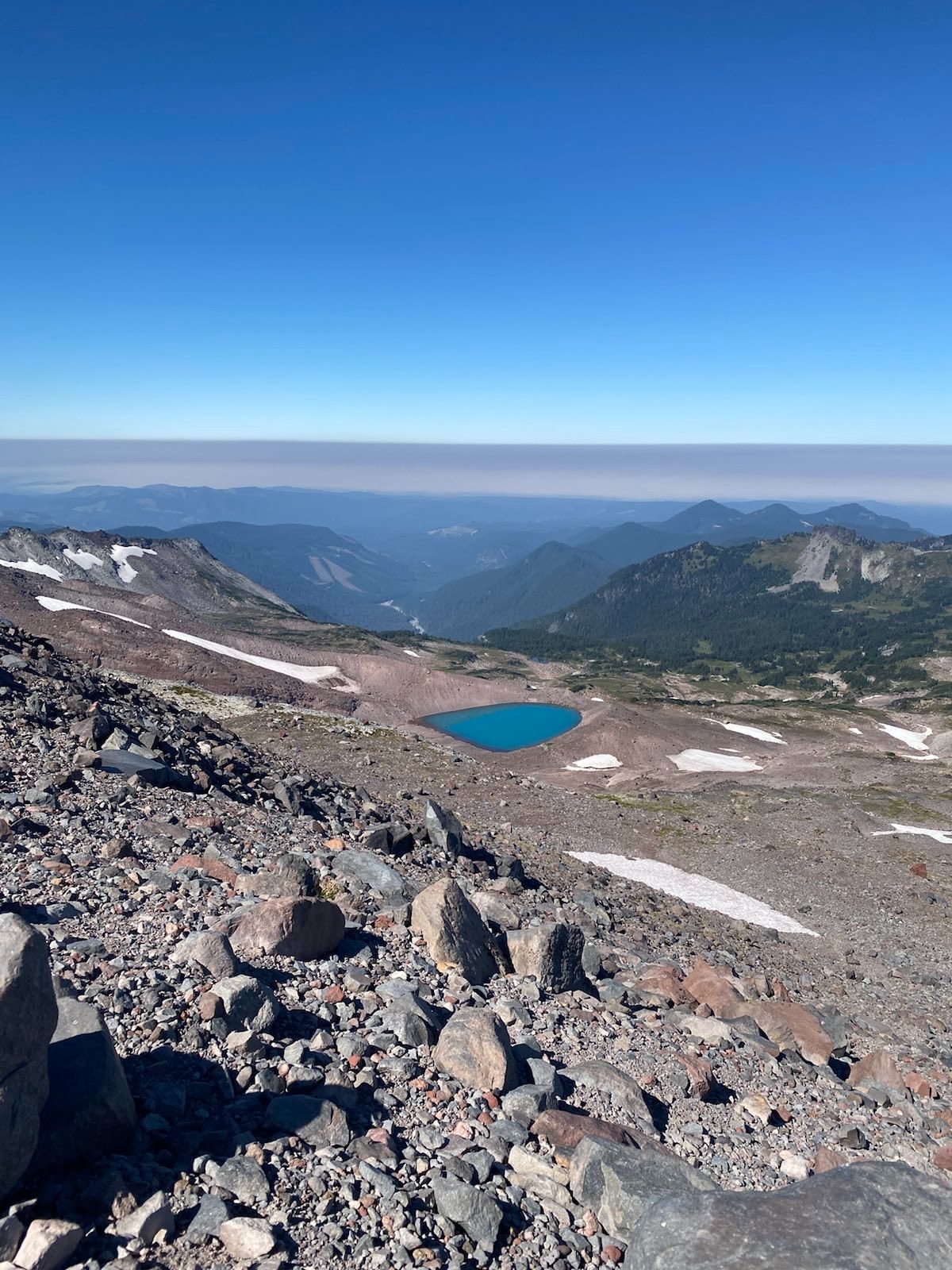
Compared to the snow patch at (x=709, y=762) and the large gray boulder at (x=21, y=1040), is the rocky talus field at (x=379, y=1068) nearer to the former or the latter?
the large gray boulder at (x=21, y=1040)

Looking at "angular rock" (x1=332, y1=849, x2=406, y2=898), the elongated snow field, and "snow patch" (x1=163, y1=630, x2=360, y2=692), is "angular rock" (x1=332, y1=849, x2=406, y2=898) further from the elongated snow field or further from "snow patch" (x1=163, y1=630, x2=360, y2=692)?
"snow patch" (x1=163, y1=630, x2=360, y2=692)

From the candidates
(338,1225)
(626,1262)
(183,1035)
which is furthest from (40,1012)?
(626,1262)

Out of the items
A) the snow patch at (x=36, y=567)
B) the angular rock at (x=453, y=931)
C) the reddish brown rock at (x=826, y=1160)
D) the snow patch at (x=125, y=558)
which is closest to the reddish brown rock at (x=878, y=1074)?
the reddish brown rock at (x=826, y=1160)

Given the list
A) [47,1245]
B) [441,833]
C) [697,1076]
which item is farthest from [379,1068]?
[441,833]

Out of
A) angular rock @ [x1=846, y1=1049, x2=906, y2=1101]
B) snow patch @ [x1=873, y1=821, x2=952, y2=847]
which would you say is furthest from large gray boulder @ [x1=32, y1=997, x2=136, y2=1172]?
snow patch @ [x1=873, y1=821, x2=952, y2=847]

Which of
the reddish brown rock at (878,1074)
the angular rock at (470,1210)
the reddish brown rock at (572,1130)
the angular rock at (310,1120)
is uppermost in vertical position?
the angular rock at (310,1120)
